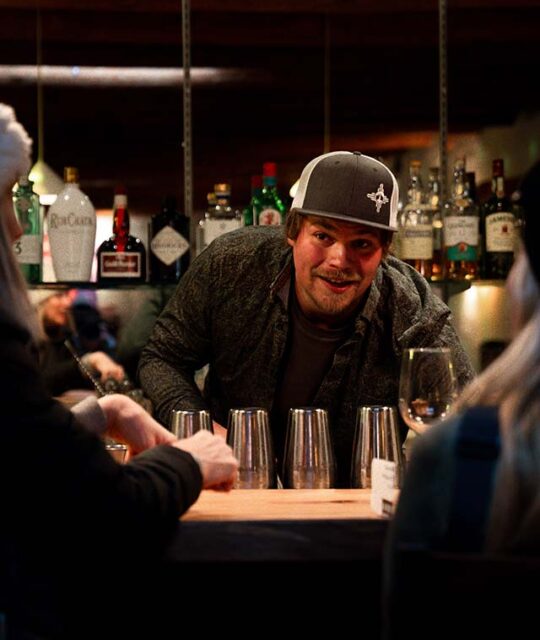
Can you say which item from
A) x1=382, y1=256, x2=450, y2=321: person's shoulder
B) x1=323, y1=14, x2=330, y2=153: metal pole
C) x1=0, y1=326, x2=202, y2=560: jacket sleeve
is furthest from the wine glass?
x1=323, y1=14, x2=330, y2=153: metal pole

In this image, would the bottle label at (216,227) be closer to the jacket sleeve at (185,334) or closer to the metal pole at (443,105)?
the jacket sleeve at (185,334)

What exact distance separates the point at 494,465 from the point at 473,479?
3 centimetres

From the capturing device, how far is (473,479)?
43.5 inches

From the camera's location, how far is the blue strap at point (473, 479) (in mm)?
1101

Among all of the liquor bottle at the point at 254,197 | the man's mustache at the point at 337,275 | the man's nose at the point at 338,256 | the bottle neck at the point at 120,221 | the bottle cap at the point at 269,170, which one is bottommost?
the man's mustache at the point at 337,275

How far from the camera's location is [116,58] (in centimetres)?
427

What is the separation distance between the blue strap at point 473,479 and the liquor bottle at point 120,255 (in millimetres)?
2176

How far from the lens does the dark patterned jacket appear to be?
2746 millimetres

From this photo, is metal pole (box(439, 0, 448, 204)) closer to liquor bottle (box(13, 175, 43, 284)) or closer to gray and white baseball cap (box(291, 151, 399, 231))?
gray and white baseball cap (box(291, 151, 399, 231))

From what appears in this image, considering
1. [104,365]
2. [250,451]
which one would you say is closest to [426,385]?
[250,451]

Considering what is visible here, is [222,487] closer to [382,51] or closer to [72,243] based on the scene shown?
[72,243]

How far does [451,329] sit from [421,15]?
6.31ft

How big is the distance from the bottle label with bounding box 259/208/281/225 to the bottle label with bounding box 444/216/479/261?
21.0 inches

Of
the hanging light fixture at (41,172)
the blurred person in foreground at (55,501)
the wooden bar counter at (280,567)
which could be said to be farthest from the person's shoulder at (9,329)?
the hanging light fixture at (41,172)
